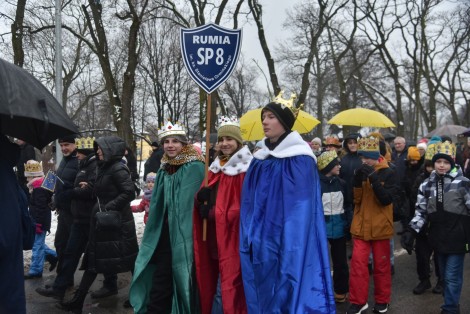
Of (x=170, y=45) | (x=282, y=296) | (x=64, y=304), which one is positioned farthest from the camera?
(x=170, y=45)

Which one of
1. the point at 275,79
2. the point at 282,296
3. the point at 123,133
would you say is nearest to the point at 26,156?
the point at 123,133

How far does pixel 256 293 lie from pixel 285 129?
1.33 meters

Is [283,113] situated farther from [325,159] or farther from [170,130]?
[325,159]

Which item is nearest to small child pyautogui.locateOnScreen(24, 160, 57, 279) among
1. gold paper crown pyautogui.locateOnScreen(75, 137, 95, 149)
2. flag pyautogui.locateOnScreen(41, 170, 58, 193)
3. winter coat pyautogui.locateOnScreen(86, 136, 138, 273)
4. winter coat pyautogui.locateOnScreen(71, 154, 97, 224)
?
flag pyautogui.locateOnScreen(41, 170, 58, 193)

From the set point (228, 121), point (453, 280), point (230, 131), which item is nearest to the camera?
point (230, 131)

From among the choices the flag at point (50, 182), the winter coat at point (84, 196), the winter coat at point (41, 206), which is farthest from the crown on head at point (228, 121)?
the winter coat at point (41, 206)

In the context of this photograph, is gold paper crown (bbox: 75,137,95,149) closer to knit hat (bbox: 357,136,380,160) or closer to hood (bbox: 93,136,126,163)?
hood (bbox: 93,136,126,163)

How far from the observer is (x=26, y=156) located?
30.4ft

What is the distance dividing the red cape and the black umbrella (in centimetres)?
141

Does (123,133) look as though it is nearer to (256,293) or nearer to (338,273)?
(338,273)

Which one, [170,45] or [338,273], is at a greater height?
[170,45]

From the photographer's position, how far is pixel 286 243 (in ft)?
11.0

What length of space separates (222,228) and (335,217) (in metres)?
1.96

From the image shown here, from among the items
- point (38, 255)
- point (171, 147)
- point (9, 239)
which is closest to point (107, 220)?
point (171, 147)
